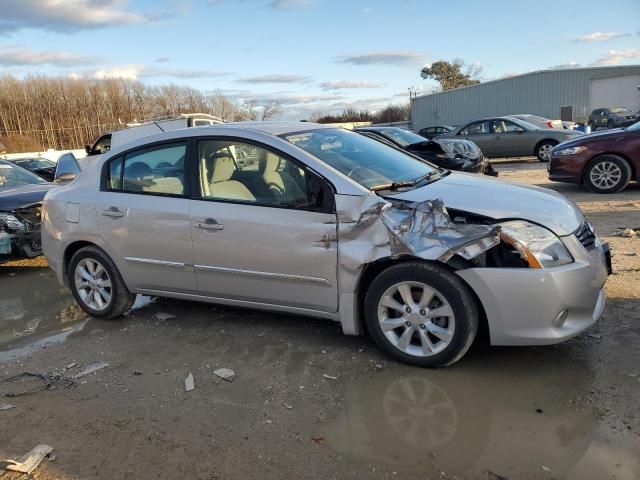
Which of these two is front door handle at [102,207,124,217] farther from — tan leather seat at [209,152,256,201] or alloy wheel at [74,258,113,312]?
tan leather seat at [209,152,256,201]

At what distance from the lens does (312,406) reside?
3.34 metres

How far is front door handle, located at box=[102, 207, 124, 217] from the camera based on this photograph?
471 centimetres

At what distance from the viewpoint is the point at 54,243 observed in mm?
5215

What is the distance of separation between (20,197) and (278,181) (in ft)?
15.7

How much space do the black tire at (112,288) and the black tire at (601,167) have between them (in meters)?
8.29

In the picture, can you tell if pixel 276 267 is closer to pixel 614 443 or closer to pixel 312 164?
pixel 312 164

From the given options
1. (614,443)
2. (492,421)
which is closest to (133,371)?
(492,421)

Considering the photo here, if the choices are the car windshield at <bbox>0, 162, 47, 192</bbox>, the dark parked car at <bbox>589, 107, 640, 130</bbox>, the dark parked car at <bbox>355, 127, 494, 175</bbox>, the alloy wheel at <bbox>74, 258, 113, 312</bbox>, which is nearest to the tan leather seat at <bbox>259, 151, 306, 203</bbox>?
the alloy wheel at <bbox>74, 258, 113, 312</bbox>

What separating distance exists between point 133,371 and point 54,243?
192 cm

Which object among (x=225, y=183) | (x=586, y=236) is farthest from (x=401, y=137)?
(x=586, y=236)

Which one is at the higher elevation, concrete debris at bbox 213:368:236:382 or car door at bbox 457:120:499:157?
car door at bbox 457:120:499:157

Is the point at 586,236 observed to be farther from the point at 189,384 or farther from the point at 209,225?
the point at 189,384

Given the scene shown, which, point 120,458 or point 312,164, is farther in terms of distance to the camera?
point 312,164

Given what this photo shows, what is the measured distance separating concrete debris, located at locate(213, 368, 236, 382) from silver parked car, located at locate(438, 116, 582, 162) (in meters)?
14.9
